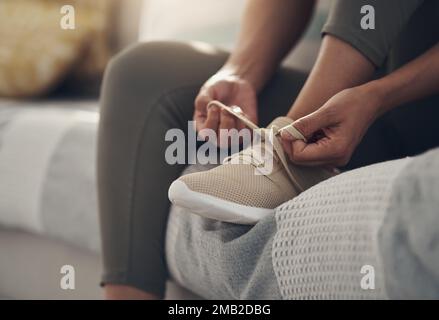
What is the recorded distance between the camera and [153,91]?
0.65 metres

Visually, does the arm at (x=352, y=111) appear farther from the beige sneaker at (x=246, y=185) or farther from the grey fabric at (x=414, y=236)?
the grey fabric at (x=414, y=236)

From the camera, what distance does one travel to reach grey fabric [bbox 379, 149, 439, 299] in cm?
34

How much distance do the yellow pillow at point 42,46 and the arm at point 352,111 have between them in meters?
0.87

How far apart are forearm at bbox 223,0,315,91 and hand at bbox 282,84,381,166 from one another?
18cm

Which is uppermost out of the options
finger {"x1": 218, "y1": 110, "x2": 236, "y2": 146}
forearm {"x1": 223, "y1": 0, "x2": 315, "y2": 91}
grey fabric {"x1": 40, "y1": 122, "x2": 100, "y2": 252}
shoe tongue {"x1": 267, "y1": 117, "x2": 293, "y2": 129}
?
forearm {"x1": 223, "y1": 0, "x2": 315, "y2": 91}

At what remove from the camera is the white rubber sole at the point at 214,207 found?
472 millimetres

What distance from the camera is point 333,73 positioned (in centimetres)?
54

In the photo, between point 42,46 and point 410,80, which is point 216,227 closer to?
point 410,80

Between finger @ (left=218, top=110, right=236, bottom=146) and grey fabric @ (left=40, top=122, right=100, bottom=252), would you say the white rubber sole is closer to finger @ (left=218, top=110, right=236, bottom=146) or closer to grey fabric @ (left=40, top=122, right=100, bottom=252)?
finger @ (left=218, top=110, right=236, bottom=146)

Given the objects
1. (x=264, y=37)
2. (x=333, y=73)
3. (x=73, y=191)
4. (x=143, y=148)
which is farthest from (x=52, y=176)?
(x=333, y=73)

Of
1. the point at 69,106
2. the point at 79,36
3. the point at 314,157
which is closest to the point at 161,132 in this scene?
the point at 314,157

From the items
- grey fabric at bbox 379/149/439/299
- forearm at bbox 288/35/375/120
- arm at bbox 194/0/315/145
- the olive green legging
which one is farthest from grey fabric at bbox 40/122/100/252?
grey fabric at bbox 379/149/439/299
